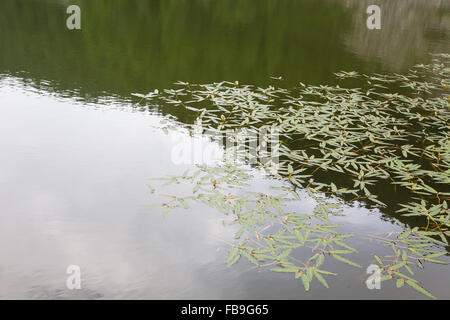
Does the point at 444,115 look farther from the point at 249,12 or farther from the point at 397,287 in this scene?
the point at 249,12

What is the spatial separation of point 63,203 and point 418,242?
182 inches

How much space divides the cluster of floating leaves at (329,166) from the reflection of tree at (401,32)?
5602mm

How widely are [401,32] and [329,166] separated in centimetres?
2160

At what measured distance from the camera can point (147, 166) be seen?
21.1ft

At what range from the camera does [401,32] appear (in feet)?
80.7

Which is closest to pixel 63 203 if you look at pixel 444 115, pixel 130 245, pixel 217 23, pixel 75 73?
pixel 130 245

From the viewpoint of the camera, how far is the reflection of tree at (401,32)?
17125 mm

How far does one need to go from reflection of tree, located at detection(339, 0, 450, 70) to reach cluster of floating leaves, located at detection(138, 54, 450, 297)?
18.4 feet
